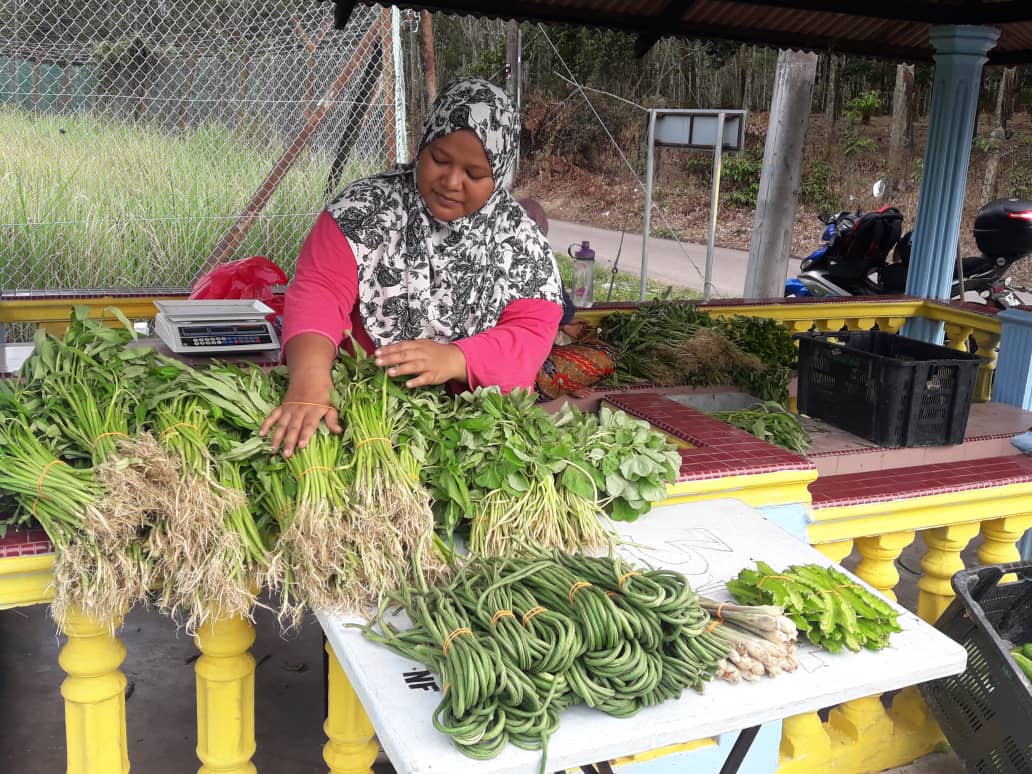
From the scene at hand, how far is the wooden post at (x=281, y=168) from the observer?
6051mm

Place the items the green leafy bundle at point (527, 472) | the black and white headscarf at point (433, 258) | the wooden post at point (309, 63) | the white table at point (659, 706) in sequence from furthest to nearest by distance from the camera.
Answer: the wooden post at point (309, 63) < the black and white headscarf at point (433, 258) < the green leafy bundle at point (527, 472) < the white table at point (659, 706)

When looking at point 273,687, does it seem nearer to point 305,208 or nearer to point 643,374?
point 643,374

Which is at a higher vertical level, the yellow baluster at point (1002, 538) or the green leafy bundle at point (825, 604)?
the green leafy bundle at point (825, 604)

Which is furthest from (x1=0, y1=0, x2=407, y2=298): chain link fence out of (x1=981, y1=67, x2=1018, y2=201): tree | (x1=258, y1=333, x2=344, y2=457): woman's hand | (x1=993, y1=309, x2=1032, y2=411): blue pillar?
(x1=981, y1=67, x2=1018, y2=201): tree

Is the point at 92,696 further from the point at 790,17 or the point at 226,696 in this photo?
the point at 790,17

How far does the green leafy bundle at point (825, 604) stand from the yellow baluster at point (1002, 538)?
1.42 metres

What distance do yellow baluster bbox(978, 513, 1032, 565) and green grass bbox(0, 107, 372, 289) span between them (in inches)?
193

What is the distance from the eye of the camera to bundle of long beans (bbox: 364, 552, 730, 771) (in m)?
1.37

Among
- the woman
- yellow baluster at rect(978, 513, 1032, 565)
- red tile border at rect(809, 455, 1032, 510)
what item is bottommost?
yellow baluster at rect(978, 513, 1032, 565)

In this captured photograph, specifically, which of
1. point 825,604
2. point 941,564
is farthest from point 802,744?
point 825,604

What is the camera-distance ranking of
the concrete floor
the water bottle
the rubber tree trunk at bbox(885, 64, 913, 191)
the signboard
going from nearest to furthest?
the concrete floor → the water bottle → the signboard → the rubber tree trunk at bbox(885, 64, 913, 191)

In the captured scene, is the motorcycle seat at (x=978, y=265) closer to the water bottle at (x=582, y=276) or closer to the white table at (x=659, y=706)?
the water bottle at (x=582, y=276)

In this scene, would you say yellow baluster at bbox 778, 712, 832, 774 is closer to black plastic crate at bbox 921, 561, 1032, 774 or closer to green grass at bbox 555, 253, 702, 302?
black plastic crate at bbox 921, 561, 1032, 774

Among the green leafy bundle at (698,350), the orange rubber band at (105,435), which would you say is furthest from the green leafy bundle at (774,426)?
the orange rubber band at (105,435)
